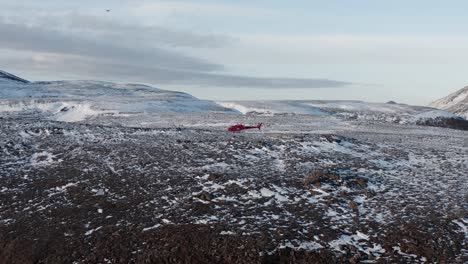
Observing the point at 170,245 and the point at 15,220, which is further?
the point at 15,220

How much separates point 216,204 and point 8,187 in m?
9.55

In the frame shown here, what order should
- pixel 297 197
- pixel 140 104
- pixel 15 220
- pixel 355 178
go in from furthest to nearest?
1. pixel 140 104
2. pixel 355 178
3. pixel 297 197
4. pixel 15 220

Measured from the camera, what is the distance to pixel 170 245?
1548 centimetres

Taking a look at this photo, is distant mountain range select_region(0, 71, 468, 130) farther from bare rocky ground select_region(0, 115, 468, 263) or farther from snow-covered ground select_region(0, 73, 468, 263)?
bare rocky ground select_region(0, 115, 468, 263)

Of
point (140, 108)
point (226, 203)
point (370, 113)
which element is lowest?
point (226, 203)

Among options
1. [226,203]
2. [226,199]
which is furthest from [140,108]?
[226,203]

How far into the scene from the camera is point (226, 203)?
61.0 ft

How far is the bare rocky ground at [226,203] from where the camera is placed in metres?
15.2

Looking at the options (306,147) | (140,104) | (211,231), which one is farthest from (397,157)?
(140,104)

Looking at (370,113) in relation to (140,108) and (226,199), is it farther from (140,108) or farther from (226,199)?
(226,199)

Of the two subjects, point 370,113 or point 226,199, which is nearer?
point 226,199

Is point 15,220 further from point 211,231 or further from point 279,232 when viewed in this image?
point 279,232

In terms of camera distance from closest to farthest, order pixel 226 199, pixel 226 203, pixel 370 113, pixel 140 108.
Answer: pixel 226 203
pixel 226 199
pixel 140 108
pixel 370 113

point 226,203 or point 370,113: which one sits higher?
point 370,113
